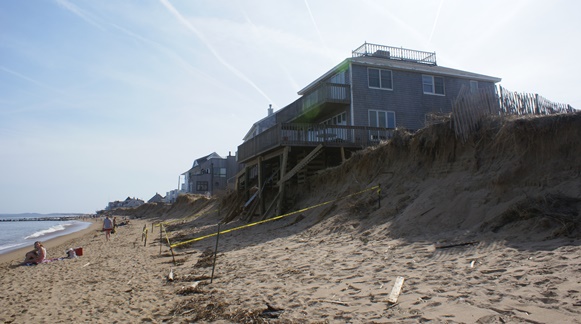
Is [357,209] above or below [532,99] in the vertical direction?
below

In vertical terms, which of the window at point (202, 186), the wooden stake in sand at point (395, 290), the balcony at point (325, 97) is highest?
the balcony at point (325, 97)

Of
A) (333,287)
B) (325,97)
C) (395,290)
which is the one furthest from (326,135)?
(395,290)

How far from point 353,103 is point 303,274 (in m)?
16.4

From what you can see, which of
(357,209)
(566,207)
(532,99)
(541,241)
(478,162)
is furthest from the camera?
(357,209)

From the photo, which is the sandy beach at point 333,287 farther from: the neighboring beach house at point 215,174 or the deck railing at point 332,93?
the neighboring beach house at point 215,174

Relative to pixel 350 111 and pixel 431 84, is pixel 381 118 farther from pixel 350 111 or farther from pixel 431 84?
pixel 431 84

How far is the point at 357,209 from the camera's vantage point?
1216cm

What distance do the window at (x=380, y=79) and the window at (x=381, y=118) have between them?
5.09 feet

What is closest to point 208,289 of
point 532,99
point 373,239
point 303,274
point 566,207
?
point 303,274

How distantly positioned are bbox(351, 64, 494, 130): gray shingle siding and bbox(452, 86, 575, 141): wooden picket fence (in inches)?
436

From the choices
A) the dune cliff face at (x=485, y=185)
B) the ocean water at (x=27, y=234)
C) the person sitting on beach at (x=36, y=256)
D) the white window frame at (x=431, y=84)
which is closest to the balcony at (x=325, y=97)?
the white window frame at (x=431, y=84)

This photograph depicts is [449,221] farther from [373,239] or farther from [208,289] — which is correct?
[208,289]

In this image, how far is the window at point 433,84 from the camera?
24.9 m

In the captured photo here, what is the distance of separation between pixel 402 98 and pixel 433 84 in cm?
265
